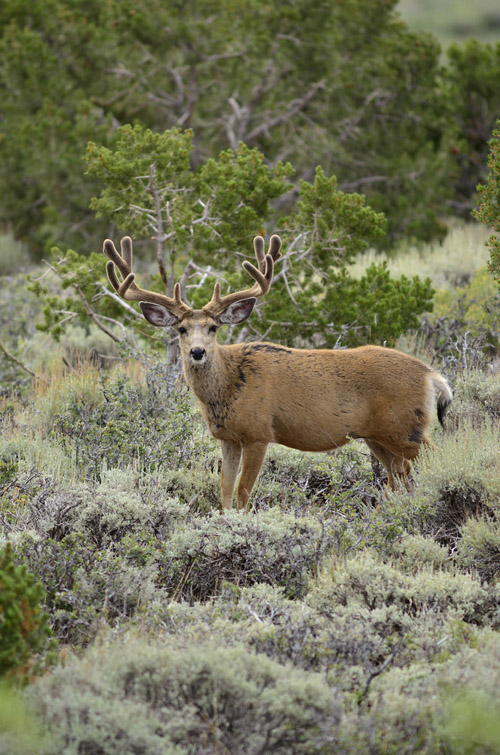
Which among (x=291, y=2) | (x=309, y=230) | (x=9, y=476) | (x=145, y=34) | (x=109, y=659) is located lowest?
(x=9, y=476)

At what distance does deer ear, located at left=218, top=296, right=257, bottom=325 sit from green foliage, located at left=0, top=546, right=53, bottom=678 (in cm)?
321

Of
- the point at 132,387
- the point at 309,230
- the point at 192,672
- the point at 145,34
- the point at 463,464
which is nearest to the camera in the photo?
the point at 192,672

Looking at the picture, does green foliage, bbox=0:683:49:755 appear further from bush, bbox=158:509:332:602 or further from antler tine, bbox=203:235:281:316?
antler tine, bbox=203:235:281:316

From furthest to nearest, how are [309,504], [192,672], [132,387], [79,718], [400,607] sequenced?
[132,387], [309,504], [400,607], [192,672], [79,718]

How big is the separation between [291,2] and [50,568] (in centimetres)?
1578

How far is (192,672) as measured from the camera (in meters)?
4.00

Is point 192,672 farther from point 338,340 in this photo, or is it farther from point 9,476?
point 338,340

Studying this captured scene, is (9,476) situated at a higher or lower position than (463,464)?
lower

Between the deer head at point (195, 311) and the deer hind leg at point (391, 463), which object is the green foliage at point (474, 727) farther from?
the deer head at point (195, 311)

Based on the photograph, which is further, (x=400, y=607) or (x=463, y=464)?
(x=463, y=464)

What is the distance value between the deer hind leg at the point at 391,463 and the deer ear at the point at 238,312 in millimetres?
1532

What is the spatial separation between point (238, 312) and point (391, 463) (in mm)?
1805

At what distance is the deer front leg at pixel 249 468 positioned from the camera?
22.5ft

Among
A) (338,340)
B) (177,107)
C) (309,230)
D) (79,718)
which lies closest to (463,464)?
(338,340)
